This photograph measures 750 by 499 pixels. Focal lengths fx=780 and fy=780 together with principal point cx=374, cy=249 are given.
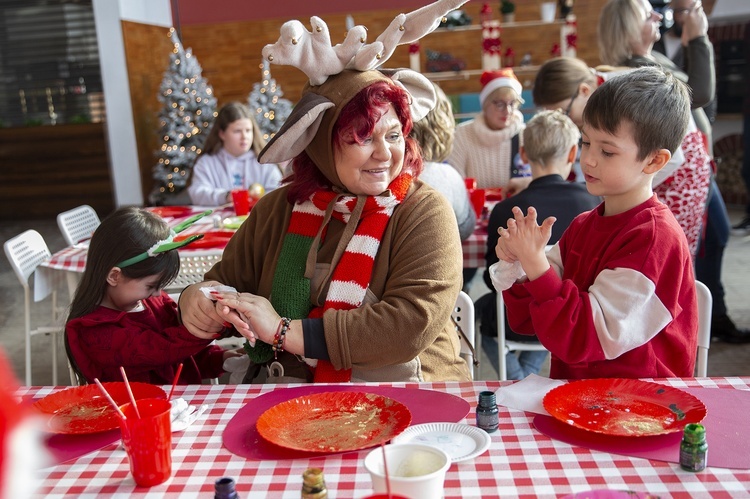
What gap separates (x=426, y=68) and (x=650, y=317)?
7.74 metres

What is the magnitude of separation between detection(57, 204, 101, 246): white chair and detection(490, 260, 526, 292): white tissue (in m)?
2.75

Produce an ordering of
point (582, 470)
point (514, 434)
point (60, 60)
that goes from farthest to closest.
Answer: point (60, 60) → point (514, 434) → point (582, 470)

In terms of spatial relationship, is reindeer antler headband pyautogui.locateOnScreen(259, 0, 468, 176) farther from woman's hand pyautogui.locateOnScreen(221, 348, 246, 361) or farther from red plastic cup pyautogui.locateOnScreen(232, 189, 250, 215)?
red plastic cup pyautogui.locateOnScreen(232, 189, 250, 215)

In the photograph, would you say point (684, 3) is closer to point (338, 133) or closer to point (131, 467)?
point (338, 133)

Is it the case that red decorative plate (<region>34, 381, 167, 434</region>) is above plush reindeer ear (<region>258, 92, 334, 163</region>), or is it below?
below

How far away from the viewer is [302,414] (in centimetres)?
155

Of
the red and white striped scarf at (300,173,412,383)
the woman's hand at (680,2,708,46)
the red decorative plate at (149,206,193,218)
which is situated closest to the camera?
the red and white striped scarf at (300,173,412,383)

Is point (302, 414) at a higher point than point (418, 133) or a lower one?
lower

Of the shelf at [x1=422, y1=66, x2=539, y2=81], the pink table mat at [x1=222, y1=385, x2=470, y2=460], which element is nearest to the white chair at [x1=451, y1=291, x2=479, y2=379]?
the pink table mat at [x1=222, y1=385, x2=470, y2=460]

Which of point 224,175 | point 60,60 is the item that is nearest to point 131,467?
point 224,175

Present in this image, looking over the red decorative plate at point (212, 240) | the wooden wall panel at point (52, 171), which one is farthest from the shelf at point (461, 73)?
the red decorative plate at point (212, 240)

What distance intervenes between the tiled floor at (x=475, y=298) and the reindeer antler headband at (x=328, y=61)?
5.15 feet

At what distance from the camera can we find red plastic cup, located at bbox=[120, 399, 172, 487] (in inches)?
50.9

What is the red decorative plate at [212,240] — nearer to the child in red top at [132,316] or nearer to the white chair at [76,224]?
the white chair at [76,224]
